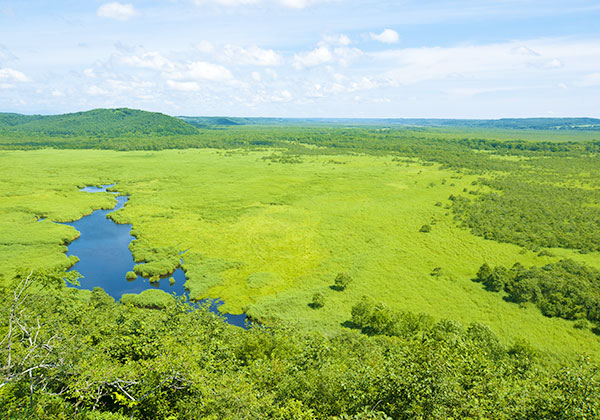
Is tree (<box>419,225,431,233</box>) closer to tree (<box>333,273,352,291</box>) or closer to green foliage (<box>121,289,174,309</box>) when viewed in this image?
tree (<box>333,273,352,291</box>)

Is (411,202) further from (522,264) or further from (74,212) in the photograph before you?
(74,212)

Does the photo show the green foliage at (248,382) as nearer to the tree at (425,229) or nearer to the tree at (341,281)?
the tree at (341,281)

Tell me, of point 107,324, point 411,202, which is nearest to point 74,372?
point 107,324

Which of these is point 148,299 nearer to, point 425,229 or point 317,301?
point 317,301

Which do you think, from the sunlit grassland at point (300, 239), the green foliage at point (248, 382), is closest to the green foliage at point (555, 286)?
the sunlit grassland at point (300, 239)

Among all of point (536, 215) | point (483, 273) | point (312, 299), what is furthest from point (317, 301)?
point (536, 215)

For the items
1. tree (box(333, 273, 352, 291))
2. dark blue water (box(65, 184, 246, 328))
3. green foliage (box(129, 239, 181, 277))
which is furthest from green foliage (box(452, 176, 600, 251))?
green foliage (box(129, 239, 181, 277))
